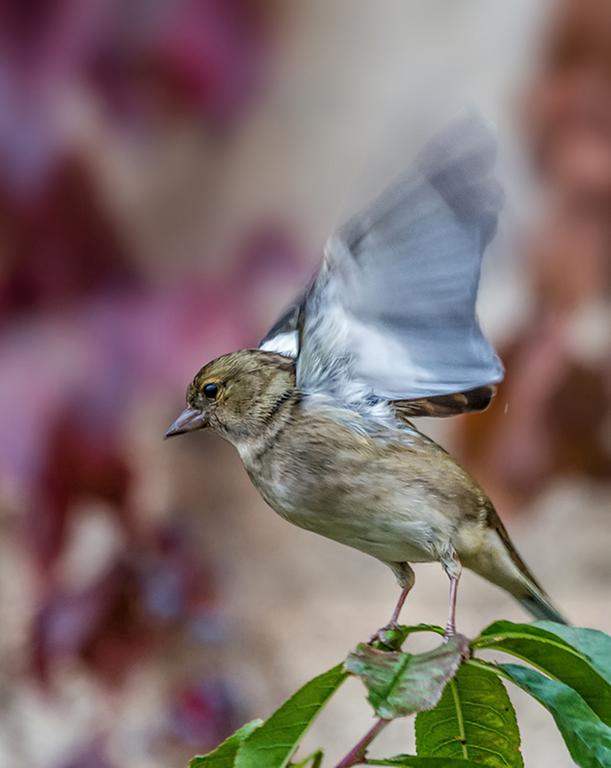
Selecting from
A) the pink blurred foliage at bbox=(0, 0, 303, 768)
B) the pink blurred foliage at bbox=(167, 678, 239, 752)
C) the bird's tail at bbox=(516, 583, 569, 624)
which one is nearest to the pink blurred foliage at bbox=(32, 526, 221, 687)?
the pink blurred foliage at bbox=(0, 0, 303, 768)

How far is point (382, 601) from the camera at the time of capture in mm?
3348

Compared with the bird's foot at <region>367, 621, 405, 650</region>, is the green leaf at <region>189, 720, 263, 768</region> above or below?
Answer: below

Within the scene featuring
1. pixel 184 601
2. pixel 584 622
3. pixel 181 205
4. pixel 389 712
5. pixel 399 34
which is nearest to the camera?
pixel 389 712

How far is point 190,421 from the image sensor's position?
4.09 feet

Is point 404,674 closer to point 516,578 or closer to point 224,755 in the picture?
point 224,755

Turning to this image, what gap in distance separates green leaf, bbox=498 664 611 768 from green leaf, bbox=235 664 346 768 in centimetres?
12

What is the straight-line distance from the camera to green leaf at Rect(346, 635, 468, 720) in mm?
867

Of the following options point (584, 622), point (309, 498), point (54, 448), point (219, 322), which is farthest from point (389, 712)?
point (584, 622)

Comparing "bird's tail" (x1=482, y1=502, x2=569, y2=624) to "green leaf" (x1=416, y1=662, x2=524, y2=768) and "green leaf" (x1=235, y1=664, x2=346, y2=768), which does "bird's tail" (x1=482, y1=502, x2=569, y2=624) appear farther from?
"green leaf" (x1=235, y1=664, x2=346, y2=768)

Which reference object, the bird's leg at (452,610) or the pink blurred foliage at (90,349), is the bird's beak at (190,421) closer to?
the bird's leg at (452,610)

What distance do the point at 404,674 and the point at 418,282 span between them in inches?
13.5

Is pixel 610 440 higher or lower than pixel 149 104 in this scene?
lower

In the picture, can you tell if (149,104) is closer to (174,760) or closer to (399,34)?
(174,760)

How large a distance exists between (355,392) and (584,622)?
199 centimetres
